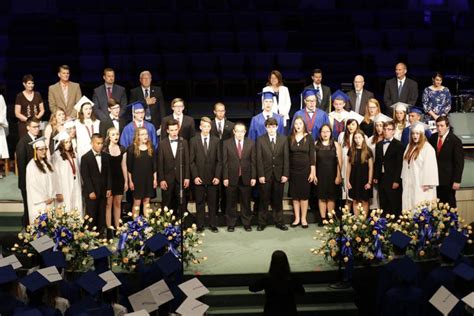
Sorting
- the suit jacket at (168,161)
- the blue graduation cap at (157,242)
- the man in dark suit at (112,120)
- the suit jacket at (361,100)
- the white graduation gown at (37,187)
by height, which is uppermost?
the suit jacket at (361,100)

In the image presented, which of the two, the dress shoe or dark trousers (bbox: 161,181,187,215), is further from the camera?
the dress shoe

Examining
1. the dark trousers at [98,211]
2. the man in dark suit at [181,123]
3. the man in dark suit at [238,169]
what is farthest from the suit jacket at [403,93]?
the dark trousers at [98,211]

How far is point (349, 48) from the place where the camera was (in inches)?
643

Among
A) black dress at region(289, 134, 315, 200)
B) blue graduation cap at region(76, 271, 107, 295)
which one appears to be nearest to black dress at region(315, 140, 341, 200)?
black dress at region(289, 134, 315, 200)

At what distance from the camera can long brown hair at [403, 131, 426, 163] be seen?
36.2 ft

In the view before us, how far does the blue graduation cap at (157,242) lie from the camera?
920cm

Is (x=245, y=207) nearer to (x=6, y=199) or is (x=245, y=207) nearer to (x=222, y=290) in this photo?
(x=222, y=290)

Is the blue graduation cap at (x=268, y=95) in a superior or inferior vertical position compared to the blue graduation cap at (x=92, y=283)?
superior

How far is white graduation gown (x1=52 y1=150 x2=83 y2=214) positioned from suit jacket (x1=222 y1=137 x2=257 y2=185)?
1.84 meters

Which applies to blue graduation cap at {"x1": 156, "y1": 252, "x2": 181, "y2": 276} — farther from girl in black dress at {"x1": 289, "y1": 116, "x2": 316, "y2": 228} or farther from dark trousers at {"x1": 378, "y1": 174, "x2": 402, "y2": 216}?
dark trousers at {"x1": 378, "y1": 174, "x2": 402, "y2": 216}

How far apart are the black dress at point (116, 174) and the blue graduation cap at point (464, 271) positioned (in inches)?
185

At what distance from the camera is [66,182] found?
10867mm

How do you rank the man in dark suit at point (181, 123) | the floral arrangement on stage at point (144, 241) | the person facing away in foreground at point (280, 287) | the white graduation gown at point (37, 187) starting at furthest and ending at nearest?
1. the man in dark suit at point (181, 123)
2. the white graduation gown at point (37, 187)
3. the floral arrangement on stage at point (144, 241)
4. the person facing away in foreground at point (280, 287)

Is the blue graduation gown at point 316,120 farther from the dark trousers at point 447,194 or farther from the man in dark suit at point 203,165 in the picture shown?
the dark trousers at point 447,194
